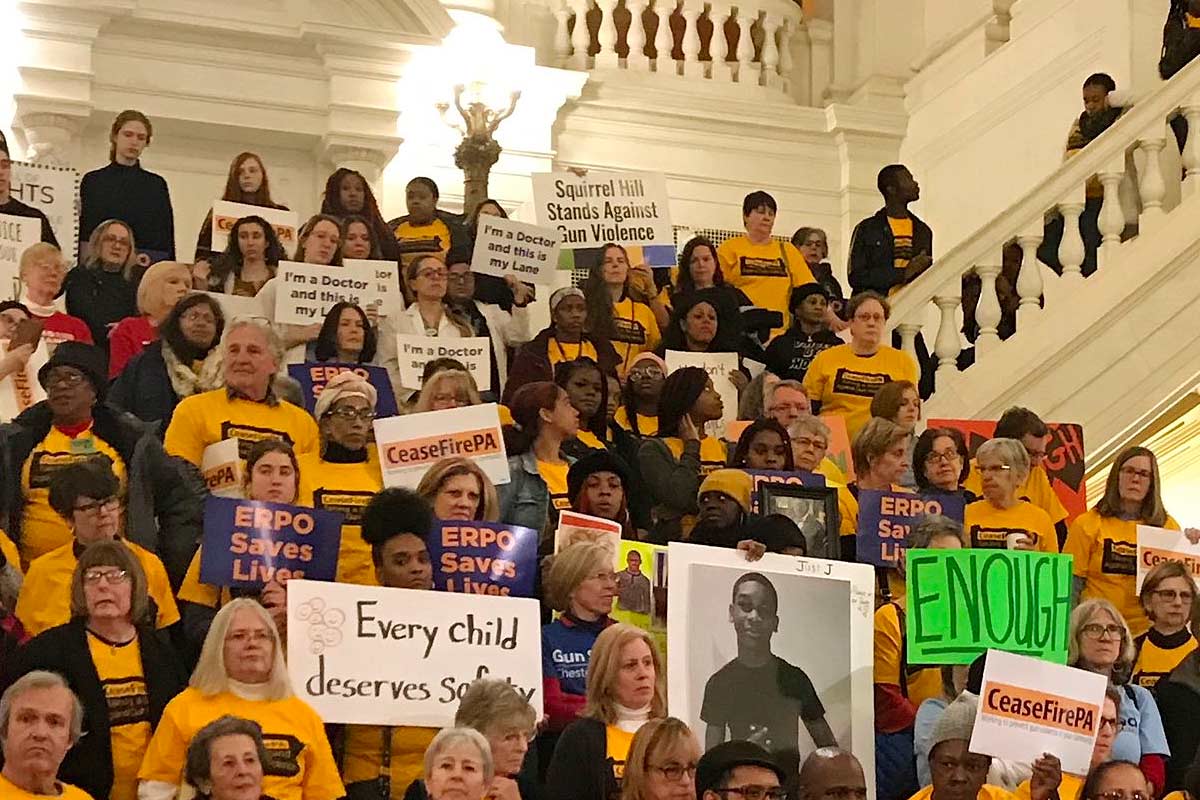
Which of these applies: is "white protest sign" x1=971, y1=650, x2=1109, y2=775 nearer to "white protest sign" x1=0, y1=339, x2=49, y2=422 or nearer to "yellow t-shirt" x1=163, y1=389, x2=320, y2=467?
"yellow t-shirt" x1=163, y1=389, x2=320, y2=467

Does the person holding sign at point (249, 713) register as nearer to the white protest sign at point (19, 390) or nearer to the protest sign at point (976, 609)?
the protest sign at point (976, 609)

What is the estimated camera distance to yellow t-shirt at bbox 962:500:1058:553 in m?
9.88

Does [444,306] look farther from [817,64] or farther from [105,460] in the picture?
[817,64]

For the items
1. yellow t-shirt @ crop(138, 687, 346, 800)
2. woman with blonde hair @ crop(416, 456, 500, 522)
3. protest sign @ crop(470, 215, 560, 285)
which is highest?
protest sign @ crop(470, 215, 560, 285)

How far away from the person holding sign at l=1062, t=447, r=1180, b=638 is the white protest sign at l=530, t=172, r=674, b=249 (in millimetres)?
3358

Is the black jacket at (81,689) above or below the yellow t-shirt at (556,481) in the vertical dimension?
below

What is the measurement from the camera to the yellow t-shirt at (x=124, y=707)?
7.40m

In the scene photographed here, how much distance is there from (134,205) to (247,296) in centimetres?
103

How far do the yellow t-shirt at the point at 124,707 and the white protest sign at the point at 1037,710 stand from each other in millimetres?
2492

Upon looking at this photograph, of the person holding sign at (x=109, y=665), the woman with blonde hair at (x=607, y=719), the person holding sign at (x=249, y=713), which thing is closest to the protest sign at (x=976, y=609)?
the woman with blonde hair at (x=607, y=719)

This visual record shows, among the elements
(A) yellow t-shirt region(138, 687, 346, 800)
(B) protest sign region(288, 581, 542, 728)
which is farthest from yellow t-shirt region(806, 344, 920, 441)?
(A) yellow t-shirt region(138, 687, 346, 800)

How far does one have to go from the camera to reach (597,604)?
8.18m

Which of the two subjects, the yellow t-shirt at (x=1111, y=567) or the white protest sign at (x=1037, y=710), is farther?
the yellow t-shirt at (x=1111, y=567)

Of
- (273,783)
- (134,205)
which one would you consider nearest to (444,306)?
(134,205)
